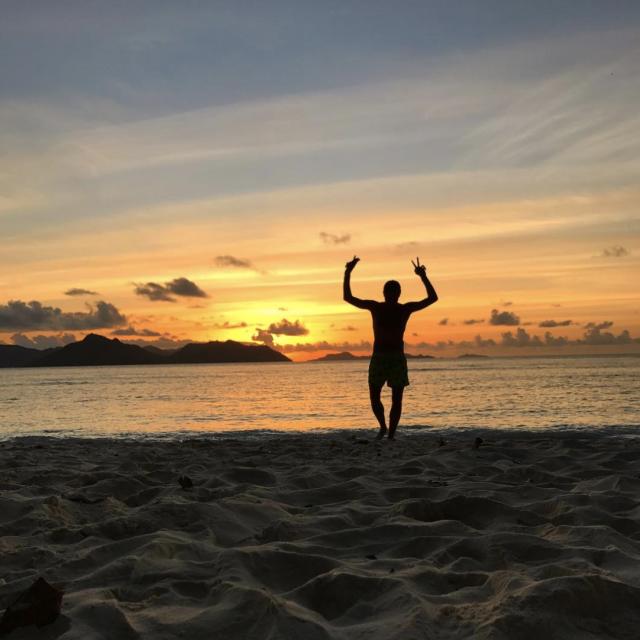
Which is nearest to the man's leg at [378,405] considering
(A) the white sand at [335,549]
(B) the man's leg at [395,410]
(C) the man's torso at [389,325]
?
(B) the man's leg at [395,410]

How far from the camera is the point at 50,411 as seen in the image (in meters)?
19.8

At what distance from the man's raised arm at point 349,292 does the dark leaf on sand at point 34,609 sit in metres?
6.56

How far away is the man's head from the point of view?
8.96m

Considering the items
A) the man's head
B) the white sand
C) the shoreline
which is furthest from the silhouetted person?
the white sand

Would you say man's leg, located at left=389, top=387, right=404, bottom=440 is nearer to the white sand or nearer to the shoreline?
the shoreline

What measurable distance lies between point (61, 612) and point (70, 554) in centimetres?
91

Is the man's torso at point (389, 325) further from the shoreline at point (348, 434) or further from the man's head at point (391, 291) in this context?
the shoreline at point (348, 434)

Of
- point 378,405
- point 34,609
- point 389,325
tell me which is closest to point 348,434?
point 378,405

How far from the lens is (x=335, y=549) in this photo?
3451 mm

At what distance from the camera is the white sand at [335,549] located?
97.0 inches

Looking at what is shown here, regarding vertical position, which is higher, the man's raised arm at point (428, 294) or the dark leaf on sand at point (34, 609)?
the man's raised arm at point (428, 294)

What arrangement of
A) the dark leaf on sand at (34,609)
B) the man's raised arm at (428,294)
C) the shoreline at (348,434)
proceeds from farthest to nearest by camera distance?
the shoreline at (348,434) < the man's raised arm at (428,294) < the dark leaf on sand at (34,609)

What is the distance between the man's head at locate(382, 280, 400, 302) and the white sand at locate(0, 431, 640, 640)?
3201 mm

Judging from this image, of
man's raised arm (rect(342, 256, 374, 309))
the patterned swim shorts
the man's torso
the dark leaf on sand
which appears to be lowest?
the dark leaf on sand
